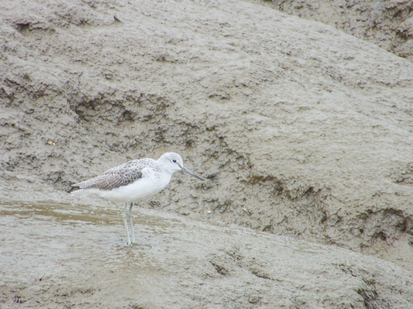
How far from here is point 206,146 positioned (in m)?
6.92

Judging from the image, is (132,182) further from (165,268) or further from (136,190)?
(165,268)

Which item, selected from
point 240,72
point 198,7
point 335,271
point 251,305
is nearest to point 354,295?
point 335,271

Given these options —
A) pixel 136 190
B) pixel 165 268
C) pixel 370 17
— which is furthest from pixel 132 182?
pixel 370 17

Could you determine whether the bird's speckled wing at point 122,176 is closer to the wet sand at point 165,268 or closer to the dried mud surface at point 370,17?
the wet sand at point 165,268

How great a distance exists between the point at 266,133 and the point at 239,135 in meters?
0.46

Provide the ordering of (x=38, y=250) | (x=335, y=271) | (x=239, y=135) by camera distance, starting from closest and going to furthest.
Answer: (x=38, y=250)
(x=335, y=271)
(x=239, y=135)

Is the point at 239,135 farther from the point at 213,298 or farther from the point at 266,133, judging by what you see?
the point at 213,298

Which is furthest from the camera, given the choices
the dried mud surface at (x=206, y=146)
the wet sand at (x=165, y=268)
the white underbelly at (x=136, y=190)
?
the white underbelly at (x=136, y=190)

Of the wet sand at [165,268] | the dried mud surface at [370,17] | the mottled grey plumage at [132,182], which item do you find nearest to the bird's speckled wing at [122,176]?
the mottled grey plumage at [132,182]

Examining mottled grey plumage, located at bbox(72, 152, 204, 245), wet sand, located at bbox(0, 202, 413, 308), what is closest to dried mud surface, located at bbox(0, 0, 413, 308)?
wet sand, located at bbox(0, 202, 413, 308)

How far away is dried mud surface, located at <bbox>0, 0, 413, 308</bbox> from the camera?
4008 mm

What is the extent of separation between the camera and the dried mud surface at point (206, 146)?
4.01m

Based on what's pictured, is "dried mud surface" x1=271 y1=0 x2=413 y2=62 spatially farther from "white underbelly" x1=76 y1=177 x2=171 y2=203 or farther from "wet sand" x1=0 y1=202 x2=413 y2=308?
"white underbelly" x1=76 y1=177 x2=171 y2=203

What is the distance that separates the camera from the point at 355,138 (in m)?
6.40
